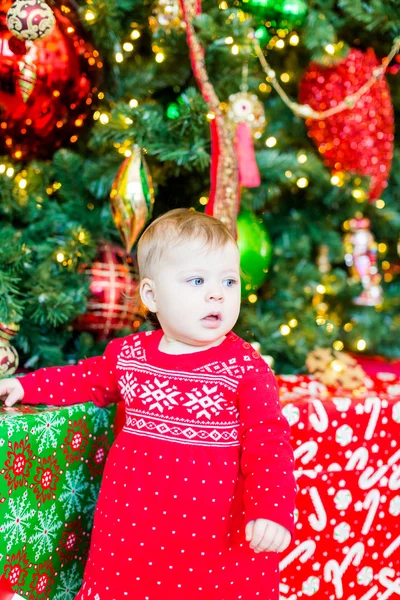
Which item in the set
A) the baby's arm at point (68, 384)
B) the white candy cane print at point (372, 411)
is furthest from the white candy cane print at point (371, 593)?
the baby's arm at point (68, 384)

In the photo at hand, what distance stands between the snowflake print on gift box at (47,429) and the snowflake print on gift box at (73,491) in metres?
0.07

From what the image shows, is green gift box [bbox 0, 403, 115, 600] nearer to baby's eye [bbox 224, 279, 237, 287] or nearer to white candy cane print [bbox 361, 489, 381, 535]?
baby's eye [bbox 224, 279, 237, 287]

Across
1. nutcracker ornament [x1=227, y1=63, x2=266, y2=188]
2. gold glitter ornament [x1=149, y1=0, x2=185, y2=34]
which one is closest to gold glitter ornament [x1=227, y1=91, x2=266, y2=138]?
nutcracker ornament [x1=227, y1=63, x2=266, y2=188]

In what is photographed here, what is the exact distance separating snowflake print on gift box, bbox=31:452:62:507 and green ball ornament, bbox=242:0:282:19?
954mm

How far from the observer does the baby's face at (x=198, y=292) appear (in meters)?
0.92

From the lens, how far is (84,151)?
1.51 m

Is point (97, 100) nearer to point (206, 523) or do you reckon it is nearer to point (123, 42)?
point (123, 42)

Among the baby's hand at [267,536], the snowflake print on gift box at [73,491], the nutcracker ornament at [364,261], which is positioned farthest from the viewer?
the nutcracker ornament at [364,261]

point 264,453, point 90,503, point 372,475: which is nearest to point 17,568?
point 90,503

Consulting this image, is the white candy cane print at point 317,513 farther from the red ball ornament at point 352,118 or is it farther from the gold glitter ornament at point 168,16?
the gold glitter ornament at point 168,16

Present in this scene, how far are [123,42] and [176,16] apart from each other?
143mm

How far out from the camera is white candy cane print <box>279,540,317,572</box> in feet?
3.61

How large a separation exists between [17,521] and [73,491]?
114 millimetres

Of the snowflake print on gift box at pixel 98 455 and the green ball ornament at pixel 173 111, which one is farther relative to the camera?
the green ball ornament at pixel 173 111
